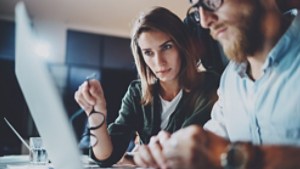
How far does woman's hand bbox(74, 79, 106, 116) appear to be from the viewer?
874 millimetres

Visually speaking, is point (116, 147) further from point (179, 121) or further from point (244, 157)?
point (244, 157)

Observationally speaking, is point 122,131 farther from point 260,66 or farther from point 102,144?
point 260,66

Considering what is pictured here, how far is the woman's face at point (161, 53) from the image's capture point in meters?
1.19

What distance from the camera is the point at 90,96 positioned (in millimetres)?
891

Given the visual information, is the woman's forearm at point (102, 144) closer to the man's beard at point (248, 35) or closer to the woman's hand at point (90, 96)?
the woman's hand at point (90, 96)

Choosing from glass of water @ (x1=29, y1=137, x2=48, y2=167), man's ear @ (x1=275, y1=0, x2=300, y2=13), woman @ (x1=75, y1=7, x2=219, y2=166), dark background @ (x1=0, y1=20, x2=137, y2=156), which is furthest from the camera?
dark background @ (x1=0, y1=20, x2=137, y2=156)

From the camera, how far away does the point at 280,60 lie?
28.7 inches

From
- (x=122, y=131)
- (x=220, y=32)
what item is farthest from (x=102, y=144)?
(x=220, y=32)

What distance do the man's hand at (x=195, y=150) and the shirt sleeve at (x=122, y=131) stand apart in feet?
1.71

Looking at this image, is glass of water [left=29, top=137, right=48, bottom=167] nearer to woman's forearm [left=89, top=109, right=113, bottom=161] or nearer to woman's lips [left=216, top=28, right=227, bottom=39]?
woman's forearm [left=89, top=109, right=113, bottom=161]

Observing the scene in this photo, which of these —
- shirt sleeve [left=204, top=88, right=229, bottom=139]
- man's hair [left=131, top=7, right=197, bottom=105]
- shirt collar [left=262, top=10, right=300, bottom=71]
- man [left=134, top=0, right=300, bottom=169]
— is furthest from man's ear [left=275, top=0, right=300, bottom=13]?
man's hair [left=131, top=7, right=197, bottom=105]

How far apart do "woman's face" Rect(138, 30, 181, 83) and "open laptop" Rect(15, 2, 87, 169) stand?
705mm

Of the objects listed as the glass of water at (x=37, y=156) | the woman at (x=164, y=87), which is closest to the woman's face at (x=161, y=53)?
the woman at (x=164, y=87)

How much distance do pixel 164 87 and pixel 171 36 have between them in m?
0.25
